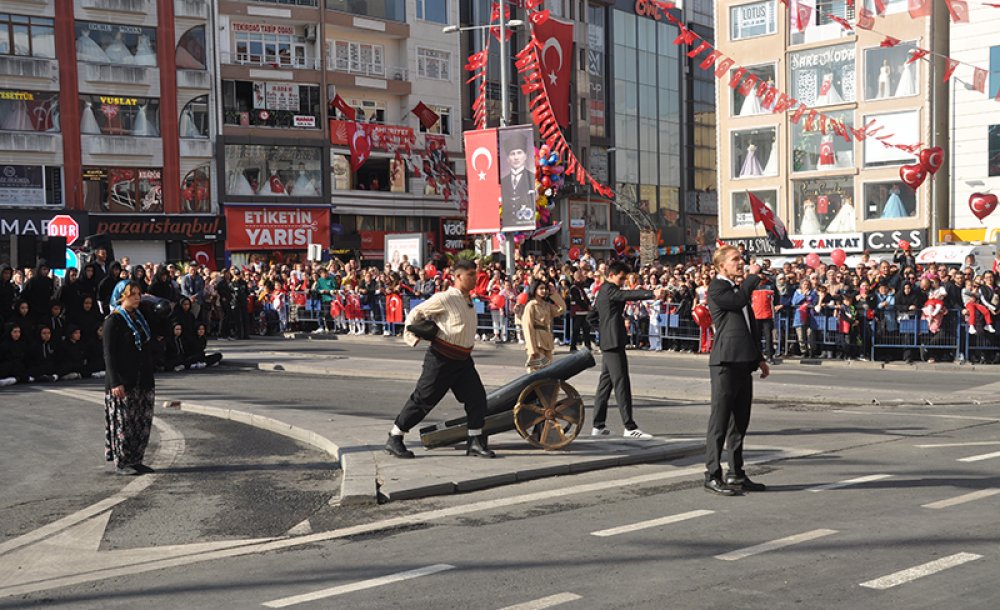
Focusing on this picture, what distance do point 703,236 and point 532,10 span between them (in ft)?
187

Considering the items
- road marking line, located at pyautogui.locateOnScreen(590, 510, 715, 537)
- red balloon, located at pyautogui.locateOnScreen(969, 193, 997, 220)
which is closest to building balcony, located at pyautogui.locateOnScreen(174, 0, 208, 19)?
red balloon, located at pyautogui.locateOnScreen(969, 193, 997, 220)

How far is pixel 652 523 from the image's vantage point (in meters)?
7.61

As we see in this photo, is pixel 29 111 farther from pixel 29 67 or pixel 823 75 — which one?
pixel 823 75

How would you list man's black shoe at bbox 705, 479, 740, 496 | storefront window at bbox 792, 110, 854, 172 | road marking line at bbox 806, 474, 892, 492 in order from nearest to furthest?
man's black shoe at bbox 705, 479, 740, 496, road marking line at bbox 806, 474, 892, 492, storefront window at bbox 792, 110, 854, 172

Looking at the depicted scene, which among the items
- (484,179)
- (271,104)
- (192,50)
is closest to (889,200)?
(484,179)

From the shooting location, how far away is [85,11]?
46.6 meters

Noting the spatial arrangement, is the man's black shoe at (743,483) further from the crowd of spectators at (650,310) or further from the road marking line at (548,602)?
the crowd of spectators at (650,310)

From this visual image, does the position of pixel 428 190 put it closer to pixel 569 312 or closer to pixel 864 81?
pixel 864 81

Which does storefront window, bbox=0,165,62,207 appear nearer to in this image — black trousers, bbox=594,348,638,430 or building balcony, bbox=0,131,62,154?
building balcony, bbox=0,131,62,154

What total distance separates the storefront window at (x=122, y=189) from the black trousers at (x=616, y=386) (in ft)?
131

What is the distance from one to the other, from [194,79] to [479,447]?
4235 centimetres

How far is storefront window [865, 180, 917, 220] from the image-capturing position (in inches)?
1854

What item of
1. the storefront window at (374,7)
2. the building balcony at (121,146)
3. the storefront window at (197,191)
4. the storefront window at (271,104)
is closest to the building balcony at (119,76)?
the building balcony at (121,146)

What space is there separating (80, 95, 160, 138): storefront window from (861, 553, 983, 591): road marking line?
151 feet
